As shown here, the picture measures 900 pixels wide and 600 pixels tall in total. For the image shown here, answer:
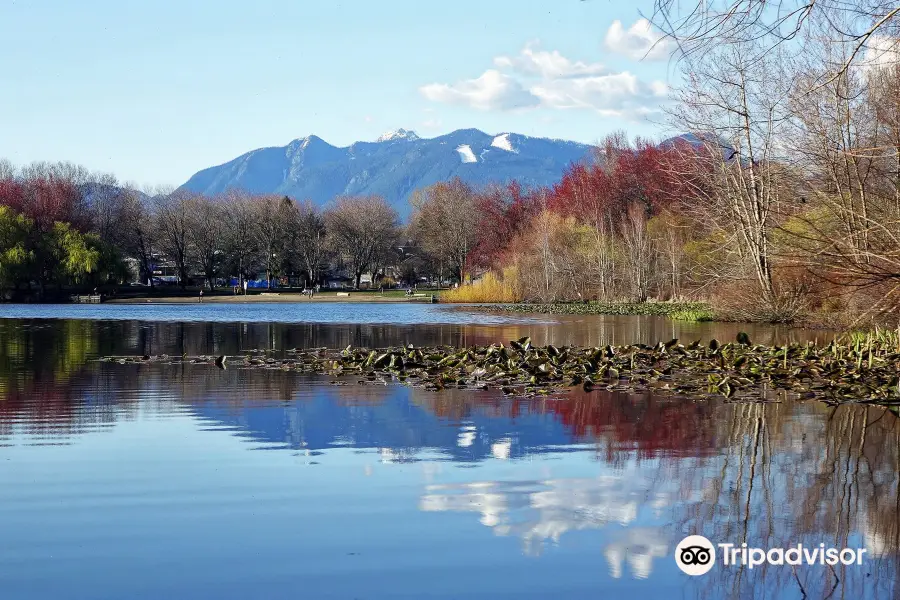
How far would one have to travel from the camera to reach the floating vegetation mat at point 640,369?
14156 millimetres

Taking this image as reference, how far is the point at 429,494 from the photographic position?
7742 millimetres

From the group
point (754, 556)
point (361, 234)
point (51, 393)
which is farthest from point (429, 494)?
point (361, 234)

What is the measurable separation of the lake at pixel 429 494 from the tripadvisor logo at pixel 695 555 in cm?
7

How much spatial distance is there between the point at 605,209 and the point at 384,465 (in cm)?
6041

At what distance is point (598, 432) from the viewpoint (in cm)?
1066

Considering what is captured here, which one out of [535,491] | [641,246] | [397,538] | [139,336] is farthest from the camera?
[641,246]

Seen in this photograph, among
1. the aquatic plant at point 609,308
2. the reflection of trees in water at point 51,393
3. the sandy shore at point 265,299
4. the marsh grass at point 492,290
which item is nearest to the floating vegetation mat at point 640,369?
the reflection of trees in water at point 51,393

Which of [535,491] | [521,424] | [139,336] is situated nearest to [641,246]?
[139,336]

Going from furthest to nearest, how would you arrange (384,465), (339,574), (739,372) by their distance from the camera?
(739,372) < (384,465) < (339,574)

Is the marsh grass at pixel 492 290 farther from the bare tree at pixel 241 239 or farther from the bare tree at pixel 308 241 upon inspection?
the bare tree at pixel 241 239

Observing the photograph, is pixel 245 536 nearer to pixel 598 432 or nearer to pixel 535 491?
pixel 535 491

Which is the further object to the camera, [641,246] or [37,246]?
[37,246]

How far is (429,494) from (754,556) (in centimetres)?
262

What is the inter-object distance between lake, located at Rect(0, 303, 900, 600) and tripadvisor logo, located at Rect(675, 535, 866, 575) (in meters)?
0.09
